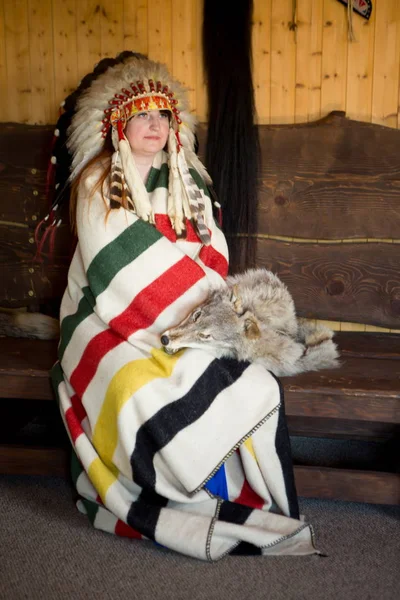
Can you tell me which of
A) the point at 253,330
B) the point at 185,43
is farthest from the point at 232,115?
the point at 253,330

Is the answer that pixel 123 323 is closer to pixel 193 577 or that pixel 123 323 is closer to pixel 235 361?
pixel 235 361

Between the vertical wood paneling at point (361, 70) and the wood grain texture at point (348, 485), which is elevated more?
the vertical wood paneling at point (361, 70)

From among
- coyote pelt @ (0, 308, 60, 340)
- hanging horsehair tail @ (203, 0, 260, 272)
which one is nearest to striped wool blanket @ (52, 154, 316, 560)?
coyote pelt @ (0, 308, 60, 340)

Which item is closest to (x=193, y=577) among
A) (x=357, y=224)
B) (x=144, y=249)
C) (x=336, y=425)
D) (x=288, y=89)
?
(x=144, y=249)

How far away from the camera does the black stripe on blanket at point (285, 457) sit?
6.64ft

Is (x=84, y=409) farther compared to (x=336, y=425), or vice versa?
(x=336, y=425)

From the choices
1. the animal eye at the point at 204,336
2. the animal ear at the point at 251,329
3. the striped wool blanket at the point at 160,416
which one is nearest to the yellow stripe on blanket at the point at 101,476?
the striped wool blanket at the point at 160,416

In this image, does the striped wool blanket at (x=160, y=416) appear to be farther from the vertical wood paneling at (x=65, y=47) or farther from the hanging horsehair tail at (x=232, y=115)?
the vertical wood paneling at (x=65, y=47)

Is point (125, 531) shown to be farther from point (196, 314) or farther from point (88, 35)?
point (88, 35)

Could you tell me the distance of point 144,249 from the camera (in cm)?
217

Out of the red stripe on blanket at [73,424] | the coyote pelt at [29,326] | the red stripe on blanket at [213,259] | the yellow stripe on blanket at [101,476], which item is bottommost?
the yellow stripe on blanket at [101,476]

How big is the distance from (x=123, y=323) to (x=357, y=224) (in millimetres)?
1069

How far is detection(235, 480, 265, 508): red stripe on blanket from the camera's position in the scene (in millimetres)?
2080

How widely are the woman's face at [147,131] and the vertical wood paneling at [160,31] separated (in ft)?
1.63
